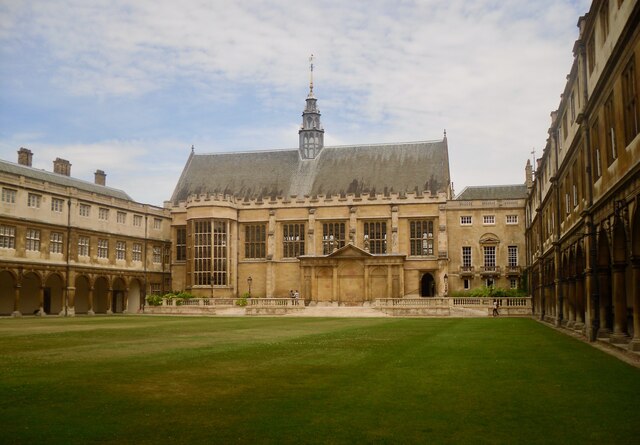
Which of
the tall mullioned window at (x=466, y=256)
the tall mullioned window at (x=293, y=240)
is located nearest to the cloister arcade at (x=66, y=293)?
the tall mullioned window at (x=293, y=240)

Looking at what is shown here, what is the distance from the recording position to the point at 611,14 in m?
19.0

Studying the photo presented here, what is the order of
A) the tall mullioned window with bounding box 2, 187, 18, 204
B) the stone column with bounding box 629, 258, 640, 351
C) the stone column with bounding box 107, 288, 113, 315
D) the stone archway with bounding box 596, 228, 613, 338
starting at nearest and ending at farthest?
the stone column with bounding box 629, 258, 640, 351, the stone archway with bounding box 596, 228, 613, 338, the tall mullioned window with bounding box 2, 187, 18, 204, the stone column with bounding box 107, 288, 113, 315

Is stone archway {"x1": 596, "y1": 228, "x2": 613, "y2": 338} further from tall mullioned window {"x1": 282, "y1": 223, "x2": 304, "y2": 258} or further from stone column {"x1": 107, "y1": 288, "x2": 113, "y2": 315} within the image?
stone column {"x1": 107, "y1": 288, "x2": 113, "y2": 315}

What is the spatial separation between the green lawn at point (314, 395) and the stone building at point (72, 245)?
102 feet

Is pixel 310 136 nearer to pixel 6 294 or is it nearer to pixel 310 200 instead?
pixel 310 200

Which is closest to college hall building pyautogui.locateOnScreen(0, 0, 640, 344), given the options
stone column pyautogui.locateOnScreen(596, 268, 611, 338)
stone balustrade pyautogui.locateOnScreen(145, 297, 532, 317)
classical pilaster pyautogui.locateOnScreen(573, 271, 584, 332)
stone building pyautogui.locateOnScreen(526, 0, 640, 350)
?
stone balustrade pyautogui.locateOnScreen(145, 297, 532, 317)

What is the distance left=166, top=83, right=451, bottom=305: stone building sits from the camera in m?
57.7

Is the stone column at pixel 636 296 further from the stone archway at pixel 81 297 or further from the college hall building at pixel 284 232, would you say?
the stone archway at pixel 81 297

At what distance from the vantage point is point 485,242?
5806 centimetres

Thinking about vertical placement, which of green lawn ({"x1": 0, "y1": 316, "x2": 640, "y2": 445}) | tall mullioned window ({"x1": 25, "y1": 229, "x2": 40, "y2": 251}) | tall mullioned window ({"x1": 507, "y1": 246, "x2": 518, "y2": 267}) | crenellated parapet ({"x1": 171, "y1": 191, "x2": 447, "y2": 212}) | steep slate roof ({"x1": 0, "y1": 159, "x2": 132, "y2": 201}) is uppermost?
steep slate roof ({"x1": 0, "y1": 159, "x2": 132, "y2": 201})

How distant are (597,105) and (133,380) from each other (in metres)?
16.7

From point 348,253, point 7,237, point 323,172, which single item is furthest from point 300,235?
point 7,237

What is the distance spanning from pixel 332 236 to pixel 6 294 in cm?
2721

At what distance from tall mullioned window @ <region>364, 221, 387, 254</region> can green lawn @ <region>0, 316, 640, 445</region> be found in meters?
41.6
